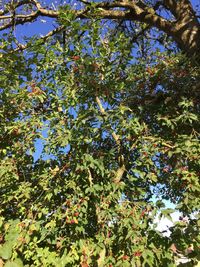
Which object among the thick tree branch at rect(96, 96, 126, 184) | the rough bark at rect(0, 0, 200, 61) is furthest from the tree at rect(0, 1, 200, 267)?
the rough bark at rect(0, 0, 200, 61)

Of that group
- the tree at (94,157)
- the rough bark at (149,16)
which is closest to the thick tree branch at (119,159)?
the tree at (94,157)

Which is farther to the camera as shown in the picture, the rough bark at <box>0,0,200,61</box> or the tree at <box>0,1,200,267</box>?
the rough bark at <box>0,0,200,61</box>

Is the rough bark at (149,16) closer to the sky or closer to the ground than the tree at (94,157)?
closer to the sky

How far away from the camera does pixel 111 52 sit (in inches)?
154

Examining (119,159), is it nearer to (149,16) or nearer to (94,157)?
(94,157)

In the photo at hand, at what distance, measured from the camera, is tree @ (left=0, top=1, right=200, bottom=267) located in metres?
3.17

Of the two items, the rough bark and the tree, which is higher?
the rough bark

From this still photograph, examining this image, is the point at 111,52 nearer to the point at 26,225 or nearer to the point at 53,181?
the point at 53,181

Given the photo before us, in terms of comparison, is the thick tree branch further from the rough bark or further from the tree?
the rough bark

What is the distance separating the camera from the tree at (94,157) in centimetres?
317

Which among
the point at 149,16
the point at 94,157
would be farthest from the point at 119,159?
the point at 149,16

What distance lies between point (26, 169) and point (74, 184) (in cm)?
85

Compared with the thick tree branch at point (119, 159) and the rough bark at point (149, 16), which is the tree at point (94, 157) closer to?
the thick tree branch at point (119, 159)

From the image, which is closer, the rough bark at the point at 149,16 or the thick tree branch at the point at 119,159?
the thick tree branch at the point at 119,159
